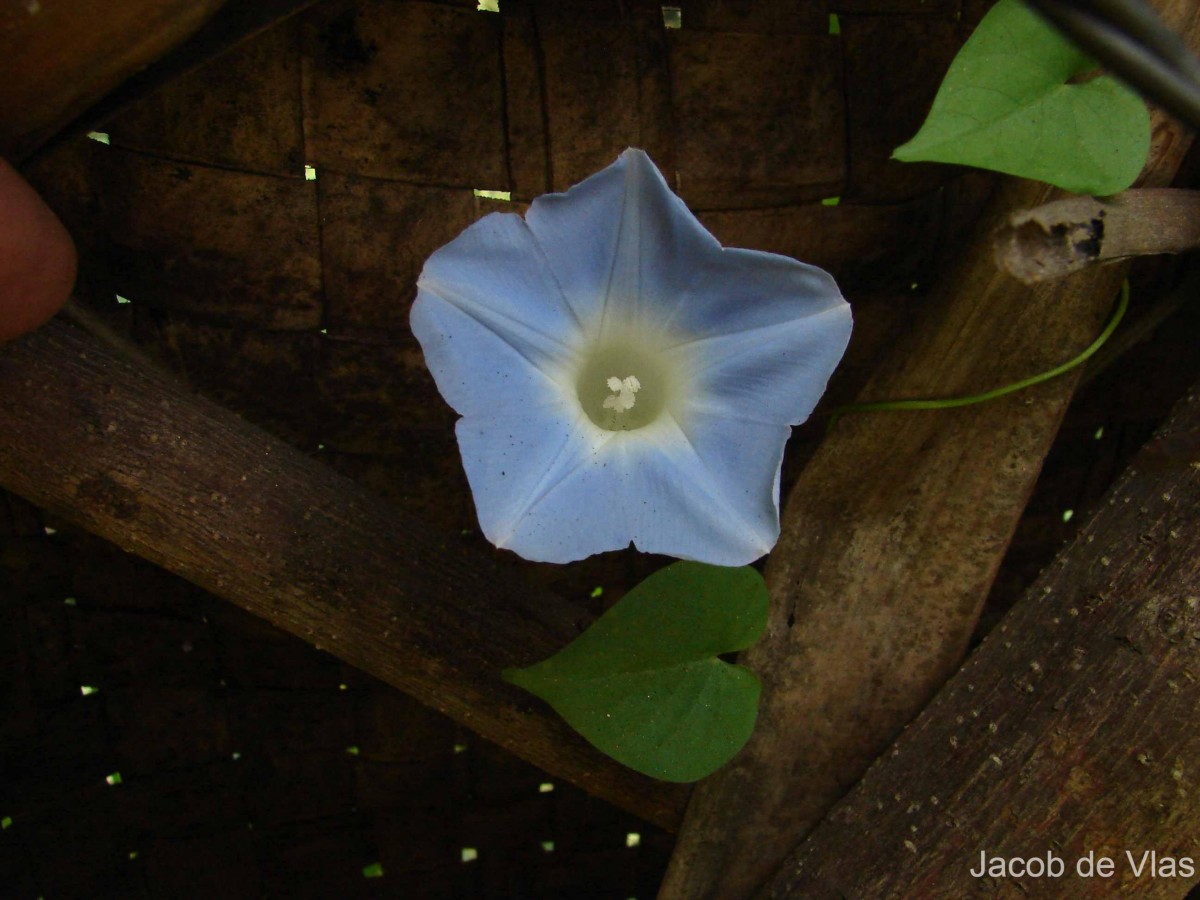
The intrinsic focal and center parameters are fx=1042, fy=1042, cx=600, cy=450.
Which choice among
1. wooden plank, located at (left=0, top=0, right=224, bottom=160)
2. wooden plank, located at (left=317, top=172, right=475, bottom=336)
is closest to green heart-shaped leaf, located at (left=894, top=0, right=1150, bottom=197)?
wooden plank, located at (left=317, top=172, right=475, bottom=336)

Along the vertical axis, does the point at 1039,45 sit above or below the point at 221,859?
above

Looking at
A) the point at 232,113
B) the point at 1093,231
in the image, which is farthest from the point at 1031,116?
the point at 232,113

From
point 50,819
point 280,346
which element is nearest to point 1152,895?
point 280,346

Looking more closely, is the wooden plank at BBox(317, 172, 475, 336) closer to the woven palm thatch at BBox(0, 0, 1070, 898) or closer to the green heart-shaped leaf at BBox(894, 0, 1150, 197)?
the woven palm thatch at BBox(0, 0, 1070, 898)

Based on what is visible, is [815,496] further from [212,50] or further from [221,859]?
[221,859]

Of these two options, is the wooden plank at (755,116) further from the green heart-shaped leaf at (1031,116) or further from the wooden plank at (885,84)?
the green heart-shaped leaf at (1031,116)

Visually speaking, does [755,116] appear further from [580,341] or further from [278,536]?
[278,536]
